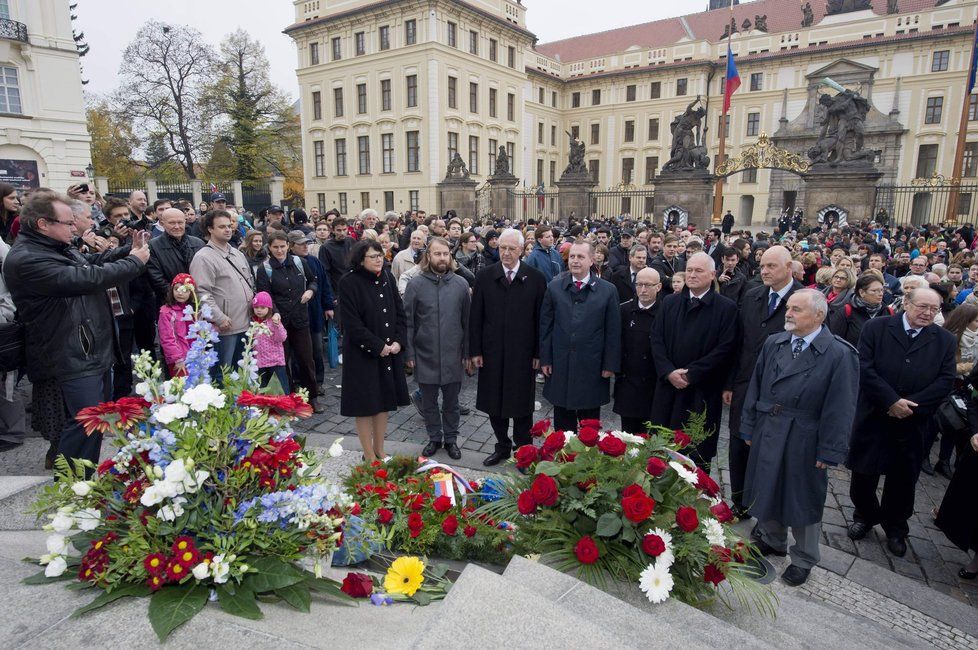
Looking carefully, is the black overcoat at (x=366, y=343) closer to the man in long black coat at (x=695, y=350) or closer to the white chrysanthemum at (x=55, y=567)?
the man in long black coat at (x=695, y=350)

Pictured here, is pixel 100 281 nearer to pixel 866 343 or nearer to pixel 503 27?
pixel 866 343

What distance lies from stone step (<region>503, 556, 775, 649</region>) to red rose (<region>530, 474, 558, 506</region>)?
27 cm

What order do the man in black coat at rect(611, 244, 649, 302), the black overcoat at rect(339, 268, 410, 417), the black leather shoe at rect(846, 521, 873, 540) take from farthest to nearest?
the man in black coat at rect(611, 244, 649, 302)
the black overcoat at rect(339, 268, 410, 417)
the black leather shoe at rect(846, 521, 873, 540)

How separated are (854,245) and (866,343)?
35.6ft

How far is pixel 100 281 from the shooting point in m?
3.80

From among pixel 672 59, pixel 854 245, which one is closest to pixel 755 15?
pixel 672 59

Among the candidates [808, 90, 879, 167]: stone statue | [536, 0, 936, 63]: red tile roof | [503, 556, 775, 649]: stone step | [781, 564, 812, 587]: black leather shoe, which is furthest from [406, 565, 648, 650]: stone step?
[536, 0, 936, 63]: red tile roof

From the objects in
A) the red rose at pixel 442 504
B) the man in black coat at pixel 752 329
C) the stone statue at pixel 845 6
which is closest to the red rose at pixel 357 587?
the red rose at pixel 442 504

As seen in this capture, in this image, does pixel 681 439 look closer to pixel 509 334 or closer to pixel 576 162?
pixel 509 334

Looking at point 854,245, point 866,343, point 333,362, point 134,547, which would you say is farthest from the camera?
point 854,245

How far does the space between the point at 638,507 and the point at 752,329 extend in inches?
106

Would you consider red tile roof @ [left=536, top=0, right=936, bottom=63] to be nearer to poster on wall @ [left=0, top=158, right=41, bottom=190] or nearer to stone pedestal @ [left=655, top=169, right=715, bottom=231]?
stone pedestal @ [left=655, top=169, right=715, bottom=231]

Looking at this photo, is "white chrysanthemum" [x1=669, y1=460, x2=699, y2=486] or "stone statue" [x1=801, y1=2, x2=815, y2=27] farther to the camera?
"stone statue" [x1=801, y1=2, x2=815, y2=27]

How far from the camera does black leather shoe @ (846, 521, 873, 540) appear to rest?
439cm
